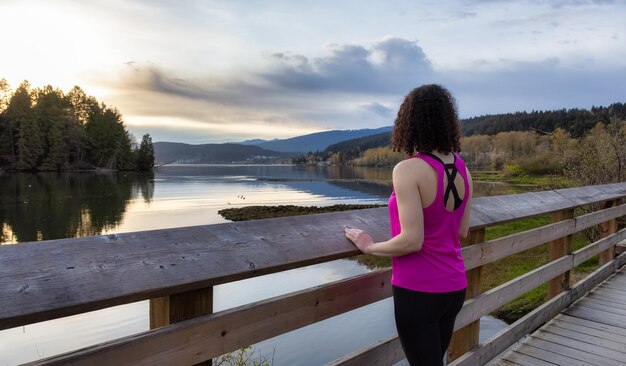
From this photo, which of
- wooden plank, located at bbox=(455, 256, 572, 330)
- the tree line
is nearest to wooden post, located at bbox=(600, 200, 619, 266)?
wooden plank, located at bbox=(455, 256, 572, 330)

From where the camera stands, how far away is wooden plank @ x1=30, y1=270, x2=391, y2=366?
4.12 ft

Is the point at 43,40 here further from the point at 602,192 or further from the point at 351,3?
the point at 602,192

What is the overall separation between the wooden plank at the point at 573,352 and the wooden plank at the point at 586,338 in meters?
0.27

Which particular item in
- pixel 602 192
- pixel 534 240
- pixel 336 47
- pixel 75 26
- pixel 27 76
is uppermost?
pixel 27 76

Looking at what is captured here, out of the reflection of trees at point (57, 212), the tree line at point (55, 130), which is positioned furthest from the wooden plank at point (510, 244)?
the tree line at point (55, 130)

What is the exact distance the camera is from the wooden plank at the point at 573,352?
11.4ft

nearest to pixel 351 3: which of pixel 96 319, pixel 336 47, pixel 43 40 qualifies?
pixel 96 319

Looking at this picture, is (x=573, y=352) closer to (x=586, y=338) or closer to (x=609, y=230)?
(x=586, y=338)

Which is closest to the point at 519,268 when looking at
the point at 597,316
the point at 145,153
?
the point at 597,316

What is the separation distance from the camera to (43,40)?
19031 mm

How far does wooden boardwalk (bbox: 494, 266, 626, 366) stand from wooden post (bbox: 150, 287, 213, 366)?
2792 millimetres

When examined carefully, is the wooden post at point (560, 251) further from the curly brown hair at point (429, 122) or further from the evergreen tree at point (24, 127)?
the evergreen tree at point (24, 127)

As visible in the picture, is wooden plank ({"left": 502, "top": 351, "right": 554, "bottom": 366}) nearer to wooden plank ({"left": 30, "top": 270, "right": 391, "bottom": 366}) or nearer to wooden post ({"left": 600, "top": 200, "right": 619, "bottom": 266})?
wooden plank ({"left": 30, "top": 270, "right": 391, "bottom": 366})

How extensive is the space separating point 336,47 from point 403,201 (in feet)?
100.0
